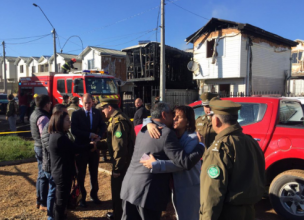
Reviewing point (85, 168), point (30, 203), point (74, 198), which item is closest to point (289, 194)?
point (74, 198)

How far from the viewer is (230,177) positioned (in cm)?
183

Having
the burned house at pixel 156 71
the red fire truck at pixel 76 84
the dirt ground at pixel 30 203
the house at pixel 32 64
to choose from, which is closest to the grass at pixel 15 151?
the dirt ground at pixel 30 203

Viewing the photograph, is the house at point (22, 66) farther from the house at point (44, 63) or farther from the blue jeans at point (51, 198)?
the blue jeans at point (51, 198)

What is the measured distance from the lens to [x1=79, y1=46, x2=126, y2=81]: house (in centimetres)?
2645

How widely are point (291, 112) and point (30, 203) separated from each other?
4.74 meters

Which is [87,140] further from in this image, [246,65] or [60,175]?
[246,65]

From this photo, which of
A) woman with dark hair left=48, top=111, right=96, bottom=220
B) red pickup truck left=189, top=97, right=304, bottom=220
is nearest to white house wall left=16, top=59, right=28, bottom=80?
woman with dark hair left=48, top=111, right=96, bottom=220

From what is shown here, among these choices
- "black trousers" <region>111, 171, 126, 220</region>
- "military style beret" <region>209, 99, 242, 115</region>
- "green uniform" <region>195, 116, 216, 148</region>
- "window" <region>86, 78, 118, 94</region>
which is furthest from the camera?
"window" <region>86, 78, 118, 94</region>

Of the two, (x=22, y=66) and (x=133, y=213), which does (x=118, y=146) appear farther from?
(x=22, y=66)

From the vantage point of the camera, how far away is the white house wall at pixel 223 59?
1566 cm

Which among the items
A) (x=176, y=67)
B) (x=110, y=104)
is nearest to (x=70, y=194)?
(x=110, y=104)

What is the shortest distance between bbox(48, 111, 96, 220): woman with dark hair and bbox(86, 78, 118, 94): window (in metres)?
8.23

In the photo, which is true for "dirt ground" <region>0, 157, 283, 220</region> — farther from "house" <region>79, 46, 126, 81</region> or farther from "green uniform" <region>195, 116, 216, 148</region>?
"house" <region>79, 46, 126, 81</region>

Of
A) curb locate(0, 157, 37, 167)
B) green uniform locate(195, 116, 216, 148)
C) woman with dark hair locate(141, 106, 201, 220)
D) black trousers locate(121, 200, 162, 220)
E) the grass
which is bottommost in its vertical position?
curb locate(0, 157, 37, 167)
